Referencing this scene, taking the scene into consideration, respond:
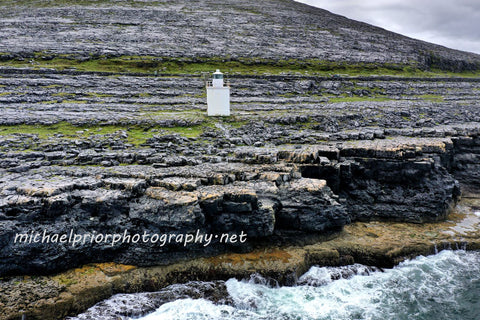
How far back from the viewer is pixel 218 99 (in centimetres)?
3047

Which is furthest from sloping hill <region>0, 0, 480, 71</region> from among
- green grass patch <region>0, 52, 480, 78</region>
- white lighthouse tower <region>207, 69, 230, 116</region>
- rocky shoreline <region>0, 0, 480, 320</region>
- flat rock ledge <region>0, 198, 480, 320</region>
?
flat rock ledge <region>0, 198, 480, 320</region>

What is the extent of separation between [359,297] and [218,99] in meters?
20.8

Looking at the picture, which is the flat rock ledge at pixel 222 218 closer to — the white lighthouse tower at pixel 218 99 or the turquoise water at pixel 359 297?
the turquoise water at pixel 359 297

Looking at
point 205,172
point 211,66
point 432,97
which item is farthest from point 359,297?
point 211,66

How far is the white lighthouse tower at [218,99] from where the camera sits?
3006 cm

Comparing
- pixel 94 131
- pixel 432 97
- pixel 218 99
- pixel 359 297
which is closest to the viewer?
pixel 359 297

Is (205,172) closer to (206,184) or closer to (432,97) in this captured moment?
(206,184)

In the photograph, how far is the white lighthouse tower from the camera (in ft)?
98.6

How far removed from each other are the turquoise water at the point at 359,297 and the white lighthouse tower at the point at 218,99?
18190 millimetres

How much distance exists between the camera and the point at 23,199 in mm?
14852

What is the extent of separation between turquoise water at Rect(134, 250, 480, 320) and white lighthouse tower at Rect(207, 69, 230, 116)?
716 inches

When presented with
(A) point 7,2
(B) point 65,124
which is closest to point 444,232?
(B) point 65,124

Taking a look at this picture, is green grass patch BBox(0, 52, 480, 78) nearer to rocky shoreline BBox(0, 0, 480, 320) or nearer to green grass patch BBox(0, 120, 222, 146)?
rocky shoreline BBox(0, 0, 480, 320)

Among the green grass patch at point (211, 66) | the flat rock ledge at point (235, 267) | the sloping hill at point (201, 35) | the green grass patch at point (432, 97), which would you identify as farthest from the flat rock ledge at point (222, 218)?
the sloping hill at point (201, 35)
